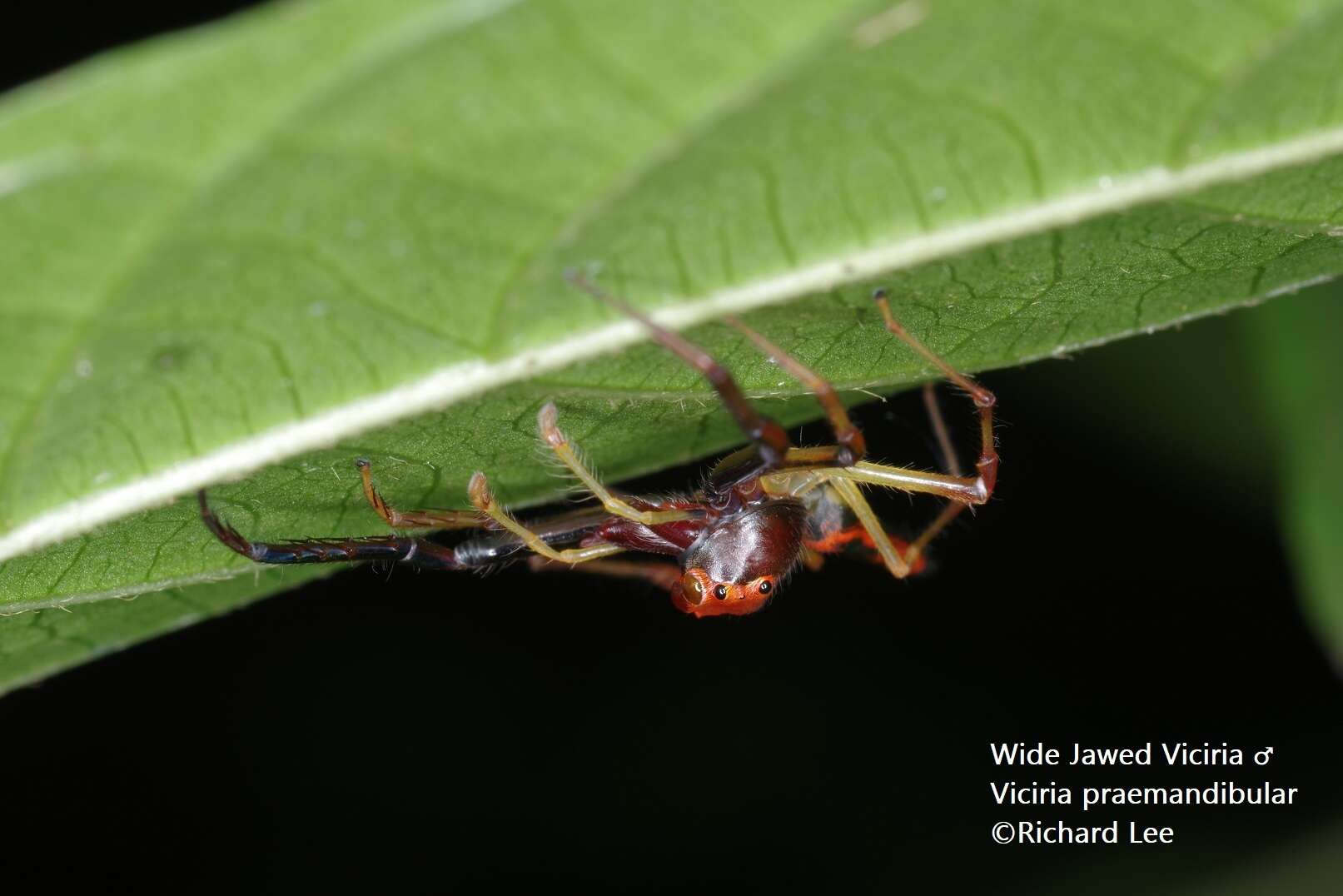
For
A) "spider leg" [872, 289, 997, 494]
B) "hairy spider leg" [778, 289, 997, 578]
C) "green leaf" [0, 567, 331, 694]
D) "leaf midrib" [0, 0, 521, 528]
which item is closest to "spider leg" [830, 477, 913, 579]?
"hairy spider leg" [778, 289, 997, 578]

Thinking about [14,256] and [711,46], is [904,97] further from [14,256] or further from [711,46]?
[14,256]

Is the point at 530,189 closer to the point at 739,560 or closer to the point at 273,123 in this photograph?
the point at 273,123

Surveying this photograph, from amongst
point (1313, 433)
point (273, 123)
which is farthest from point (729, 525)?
point (273, 123)

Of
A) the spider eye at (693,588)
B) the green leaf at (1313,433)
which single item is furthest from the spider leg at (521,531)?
the green leaf at (1313,433)

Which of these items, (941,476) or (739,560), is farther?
(739,560)

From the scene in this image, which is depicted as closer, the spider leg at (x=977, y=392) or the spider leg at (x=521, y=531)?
the spider leg at (x=977, y=392)

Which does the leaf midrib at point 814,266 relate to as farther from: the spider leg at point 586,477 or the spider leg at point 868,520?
the spider leg at point 868,520

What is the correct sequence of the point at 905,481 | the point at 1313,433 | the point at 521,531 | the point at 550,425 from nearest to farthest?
the point at 550,425 < the point at 521,531 < the point at 905,481 < the point at 1313,433

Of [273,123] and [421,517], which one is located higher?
[421,517]
